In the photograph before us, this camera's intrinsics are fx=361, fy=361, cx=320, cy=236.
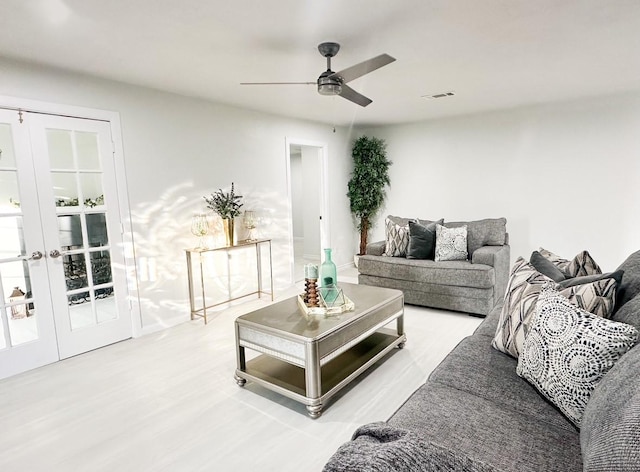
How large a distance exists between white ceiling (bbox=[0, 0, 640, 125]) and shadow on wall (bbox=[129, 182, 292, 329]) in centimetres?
117

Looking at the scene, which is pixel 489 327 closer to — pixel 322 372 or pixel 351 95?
pixel 322 372

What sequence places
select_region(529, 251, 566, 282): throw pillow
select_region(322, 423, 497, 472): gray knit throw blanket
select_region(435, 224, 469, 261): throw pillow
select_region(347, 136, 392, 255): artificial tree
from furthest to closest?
select_region(347, 136, 392, 255): artificial tree < select_region(435, 224, 469, 261): throw pillow < select_region(529, 251, 566, 282): throw pillow < select_region(322, 423, 497, 472): gray knit throw blanket

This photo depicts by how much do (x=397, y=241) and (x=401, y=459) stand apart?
3.95 m

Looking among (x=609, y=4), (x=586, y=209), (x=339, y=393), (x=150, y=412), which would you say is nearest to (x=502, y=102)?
(x=586, y=209)

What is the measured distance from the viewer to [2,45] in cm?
247

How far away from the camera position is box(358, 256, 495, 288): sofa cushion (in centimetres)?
378

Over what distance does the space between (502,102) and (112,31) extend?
432 centimetres

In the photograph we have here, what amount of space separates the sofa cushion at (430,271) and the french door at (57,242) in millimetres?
2752

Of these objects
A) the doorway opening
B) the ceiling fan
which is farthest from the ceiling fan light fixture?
the doorway opening

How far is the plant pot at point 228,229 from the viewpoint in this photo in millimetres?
4078

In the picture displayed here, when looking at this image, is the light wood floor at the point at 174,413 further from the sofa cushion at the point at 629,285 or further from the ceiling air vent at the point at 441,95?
the ceiling air vent at the point at 441,95

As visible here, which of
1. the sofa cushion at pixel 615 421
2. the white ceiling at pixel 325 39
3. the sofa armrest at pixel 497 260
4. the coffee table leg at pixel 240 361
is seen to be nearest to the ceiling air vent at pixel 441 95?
the white ceiling at pixel 325 39

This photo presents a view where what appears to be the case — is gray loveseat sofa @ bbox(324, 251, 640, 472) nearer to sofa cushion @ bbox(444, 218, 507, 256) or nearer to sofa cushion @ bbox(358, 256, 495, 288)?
sofa cushion @ bbox(358, 256, 495, 288)

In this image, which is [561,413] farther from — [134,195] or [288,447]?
[134,195]
